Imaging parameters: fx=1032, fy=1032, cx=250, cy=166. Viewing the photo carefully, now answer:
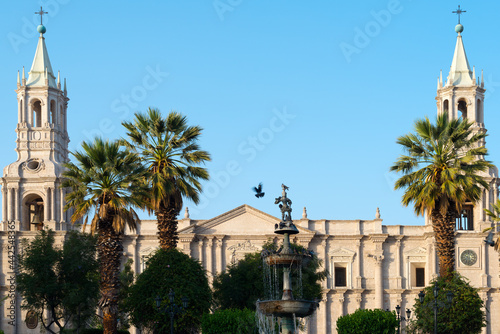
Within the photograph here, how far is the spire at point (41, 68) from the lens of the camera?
68.8 metres

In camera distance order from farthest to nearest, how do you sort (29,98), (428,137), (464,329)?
1. (29,98)
2. (464,329)
3. (428,137)

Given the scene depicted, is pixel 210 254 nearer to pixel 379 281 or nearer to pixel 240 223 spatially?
pixel 240 223

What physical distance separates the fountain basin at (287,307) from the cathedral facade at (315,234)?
3563cm

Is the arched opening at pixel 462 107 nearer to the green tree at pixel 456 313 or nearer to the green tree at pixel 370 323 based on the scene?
the green tree at pixel 456 313

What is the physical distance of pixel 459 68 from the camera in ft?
236

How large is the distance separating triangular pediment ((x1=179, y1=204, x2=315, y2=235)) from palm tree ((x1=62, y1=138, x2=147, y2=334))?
26.7 m

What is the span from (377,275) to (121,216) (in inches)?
1275

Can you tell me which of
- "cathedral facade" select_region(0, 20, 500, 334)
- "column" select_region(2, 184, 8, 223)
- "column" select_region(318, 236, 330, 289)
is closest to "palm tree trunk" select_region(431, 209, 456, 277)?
"cathedral facade" select_region(0, 20, 500, 334)

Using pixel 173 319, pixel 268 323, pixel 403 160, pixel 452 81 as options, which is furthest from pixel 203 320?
pixel 452 81

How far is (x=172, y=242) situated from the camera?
153 ft

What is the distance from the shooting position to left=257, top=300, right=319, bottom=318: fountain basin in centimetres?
3347

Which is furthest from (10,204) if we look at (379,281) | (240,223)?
(379,281)

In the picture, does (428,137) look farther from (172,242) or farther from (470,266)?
(470,266)

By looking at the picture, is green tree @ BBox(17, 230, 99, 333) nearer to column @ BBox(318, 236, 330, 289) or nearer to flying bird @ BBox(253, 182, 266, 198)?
flying bird @ BBox(253, 182, 266, 198)
